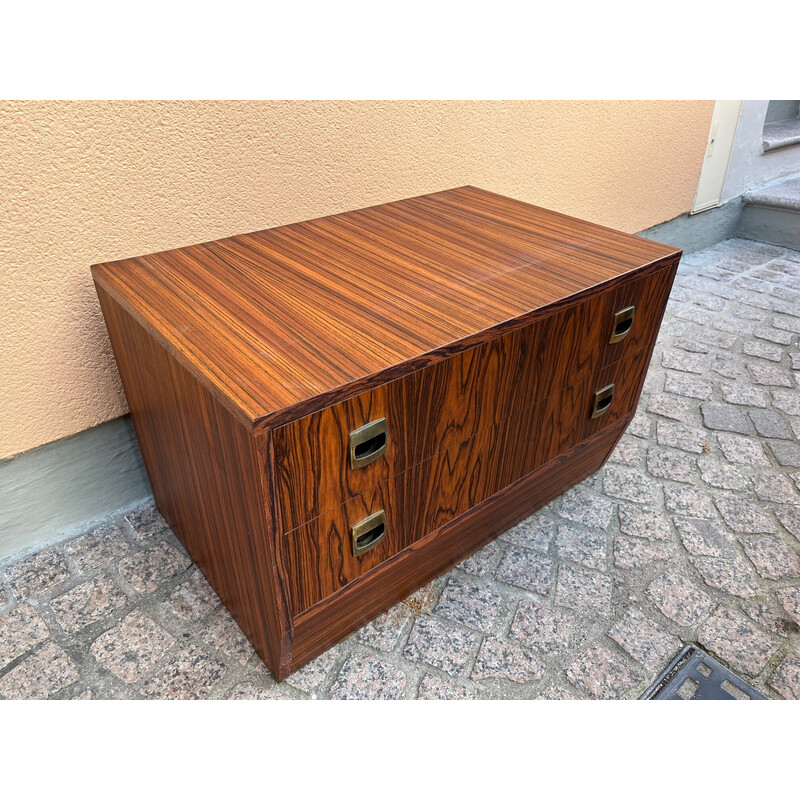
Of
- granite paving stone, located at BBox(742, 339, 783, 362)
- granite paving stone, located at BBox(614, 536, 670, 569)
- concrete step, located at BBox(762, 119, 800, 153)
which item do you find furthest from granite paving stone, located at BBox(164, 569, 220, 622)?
concrete step, located at BBox(762, 119, 800, 153)

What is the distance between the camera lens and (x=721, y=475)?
68.6 inches

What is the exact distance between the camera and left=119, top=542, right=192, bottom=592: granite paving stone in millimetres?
1393

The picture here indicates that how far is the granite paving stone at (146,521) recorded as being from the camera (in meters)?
1.53

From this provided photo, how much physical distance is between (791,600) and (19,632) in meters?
1.67

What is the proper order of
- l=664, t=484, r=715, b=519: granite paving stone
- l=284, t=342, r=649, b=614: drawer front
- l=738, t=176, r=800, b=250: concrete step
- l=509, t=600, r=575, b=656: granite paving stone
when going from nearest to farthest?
l=284, t=342, r=649, b=614: drawer front < l=509, t=600, r=575, b=656: granite paving stone < l=664, t=484, r=715, b=519: granite paving stone < l=738, t=176, r=800, b=250: concrete step

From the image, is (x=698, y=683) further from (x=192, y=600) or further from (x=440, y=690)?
(x=192, y=600)

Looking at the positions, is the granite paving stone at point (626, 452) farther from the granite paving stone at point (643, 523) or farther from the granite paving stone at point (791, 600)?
the granite paving stone at point (791, 600)

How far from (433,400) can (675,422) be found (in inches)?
48.4

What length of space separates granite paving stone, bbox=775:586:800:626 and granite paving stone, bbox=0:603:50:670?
5.19 ft

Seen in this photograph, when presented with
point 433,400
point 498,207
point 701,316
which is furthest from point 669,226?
point 433,400

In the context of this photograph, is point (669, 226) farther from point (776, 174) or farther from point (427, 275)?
point (427, 275)

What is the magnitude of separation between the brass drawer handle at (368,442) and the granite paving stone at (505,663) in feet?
1.74

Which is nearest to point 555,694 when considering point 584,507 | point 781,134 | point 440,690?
point 440,690

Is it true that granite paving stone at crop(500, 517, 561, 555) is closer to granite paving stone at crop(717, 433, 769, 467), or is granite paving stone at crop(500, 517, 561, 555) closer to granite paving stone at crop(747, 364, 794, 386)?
granite paving stone at crop(717, 433, 769, 467)
